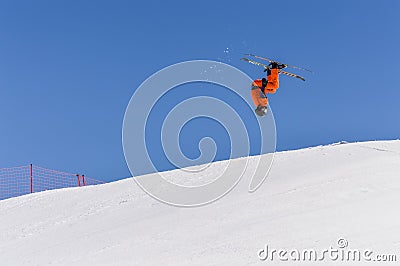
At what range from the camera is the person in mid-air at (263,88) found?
33.9 feet

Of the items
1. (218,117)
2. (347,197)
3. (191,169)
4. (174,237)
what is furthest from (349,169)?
(191,169)

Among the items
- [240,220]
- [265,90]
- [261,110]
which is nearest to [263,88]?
[265,90]

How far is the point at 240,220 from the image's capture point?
6.58m

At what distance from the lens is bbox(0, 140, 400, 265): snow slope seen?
5.39m

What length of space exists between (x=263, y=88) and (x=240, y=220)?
14.7 ft

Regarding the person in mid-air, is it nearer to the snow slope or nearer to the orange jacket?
the orange jacket

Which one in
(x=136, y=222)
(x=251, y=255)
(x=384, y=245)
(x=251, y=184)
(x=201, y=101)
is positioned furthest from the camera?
(x=201, y=101)

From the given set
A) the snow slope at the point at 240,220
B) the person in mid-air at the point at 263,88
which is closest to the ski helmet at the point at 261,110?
the person in mid-air at the point at 263,88

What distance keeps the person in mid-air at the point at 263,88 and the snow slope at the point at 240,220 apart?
1.13 m

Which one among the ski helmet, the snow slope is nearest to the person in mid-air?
the ski helmet

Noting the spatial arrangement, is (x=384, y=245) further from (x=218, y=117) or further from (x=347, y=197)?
(x=218, y=117)

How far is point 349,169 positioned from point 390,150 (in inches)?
63.9

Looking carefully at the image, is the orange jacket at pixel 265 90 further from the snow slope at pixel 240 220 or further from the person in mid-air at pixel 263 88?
the snow slope at pixel 240 220

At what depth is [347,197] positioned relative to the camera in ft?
21.5
